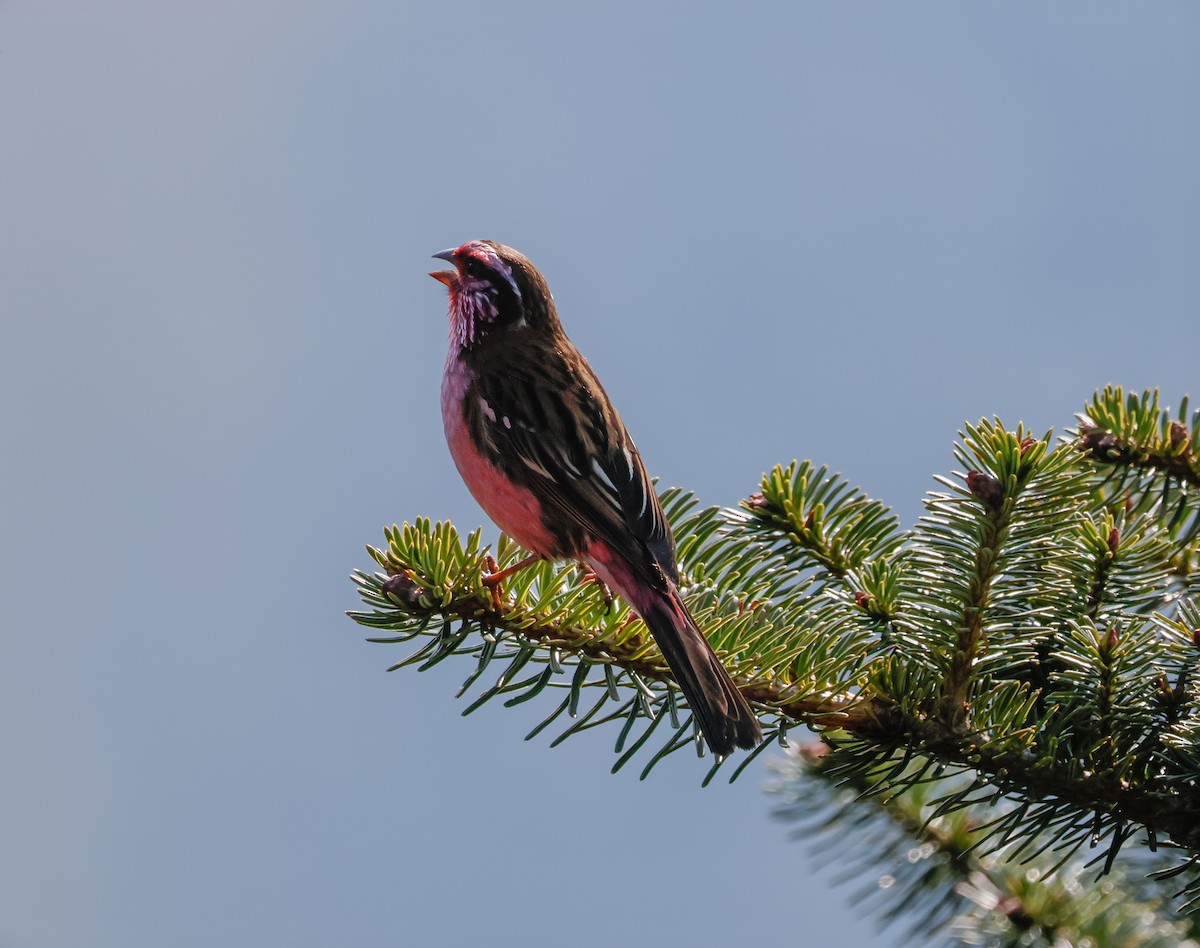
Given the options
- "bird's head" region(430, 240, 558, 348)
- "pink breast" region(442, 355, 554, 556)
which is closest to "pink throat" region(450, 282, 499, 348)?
"bird's head" region(430, 240, 558, 348)

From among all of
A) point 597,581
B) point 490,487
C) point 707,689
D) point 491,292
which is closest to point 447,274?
point 491,292

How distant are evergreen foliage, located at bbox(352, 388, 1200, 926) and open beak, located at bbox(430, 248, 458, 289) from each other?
1.53 m

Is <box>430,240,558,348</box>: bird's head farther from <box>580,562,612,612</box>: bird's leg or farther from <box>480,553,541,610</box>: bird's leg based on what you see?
<box>480,553,541,610</box>: bird's leg

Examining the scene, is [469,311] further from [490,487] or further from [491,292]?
[490,487]

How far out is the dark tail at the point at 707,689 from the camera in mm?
2051

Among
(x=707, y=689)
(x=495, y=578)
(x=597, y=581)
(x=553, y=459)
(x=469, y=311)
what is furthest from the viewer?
(x=469, y=311)

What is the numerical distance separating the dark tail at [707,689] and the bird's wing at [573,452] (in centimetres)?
30

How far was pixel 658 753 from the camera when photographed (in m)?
2.10

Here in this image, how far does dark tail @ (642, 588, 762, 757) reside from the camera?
2051mm

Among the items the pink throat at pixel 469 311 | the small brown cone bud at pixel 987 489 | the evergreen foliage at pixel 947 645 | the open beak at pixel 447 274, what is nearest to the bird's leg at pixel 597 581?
the evergreen foliage at pixel 947 645

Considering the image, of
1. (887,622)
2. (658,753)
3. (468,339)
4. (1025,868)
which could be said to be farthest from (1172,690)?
(468,339)

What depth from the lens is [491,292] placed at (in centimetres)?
367

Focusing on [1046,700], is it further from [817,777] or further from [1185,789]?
[817,777]

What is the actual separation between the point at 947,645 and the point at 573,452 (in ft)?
4.07
